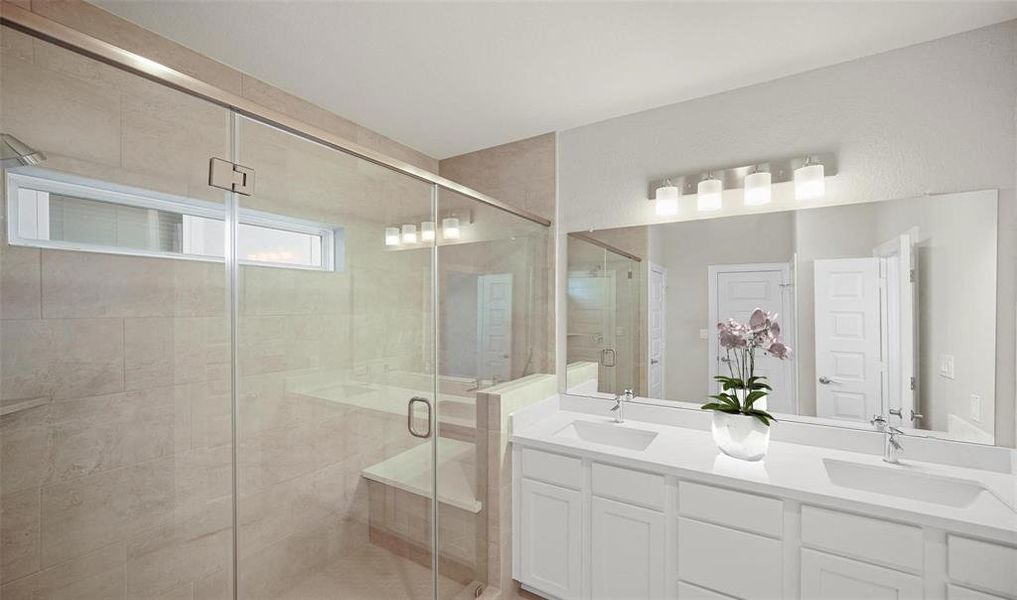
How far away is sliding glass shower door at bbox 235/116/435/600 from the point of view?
3.90 feet

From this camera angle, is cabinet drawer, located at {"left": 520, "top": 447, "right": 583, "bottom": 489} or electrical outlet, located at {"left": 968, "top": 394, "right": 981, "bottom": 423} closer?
electrical outlet, located at {"left": 968, "top": 394, "right": 981, "bottom": 423}

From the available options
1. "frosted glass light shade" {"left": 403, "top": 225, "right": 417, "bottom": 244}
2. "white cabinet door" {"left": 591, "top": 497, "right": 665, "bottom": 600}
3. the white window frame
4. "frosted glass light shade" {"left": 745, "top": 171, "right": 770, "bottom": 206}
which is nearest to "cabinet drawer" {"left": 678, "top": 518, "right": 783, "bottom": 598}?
"white cabinet door" {"left": 591, "top": 497, "right": 665, "bottom": 600}

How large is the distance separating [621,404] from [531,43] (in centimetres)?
185

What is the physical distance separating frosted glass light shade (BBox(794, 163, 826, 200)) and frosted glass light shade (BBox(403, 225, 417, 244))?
1763mm

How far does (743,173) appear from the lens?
2.09 metres

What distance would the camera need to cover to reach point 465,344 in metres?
2.01

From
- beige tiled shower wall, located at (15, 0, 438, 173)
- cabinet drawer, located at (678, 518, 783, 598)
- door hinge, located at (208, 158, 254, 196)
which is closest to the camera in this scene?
door hinge, located at (208, 158, 254, 196)

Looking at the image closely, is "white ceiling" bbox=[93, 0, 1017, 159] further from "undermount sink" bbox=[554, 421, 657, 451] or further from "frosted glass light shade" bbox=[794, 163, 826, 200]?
"undermount sink" bbox=[554, 421, 657, 451]

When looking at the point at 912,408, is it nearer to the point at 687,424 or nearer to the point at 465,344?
the point at 687,424

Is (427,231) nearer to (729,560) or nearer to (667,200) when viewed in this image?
(667,200)

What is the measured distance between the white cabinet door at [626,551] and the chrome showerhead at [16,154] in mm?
2103

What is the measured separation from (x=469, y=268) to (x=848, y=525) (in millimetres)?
1730

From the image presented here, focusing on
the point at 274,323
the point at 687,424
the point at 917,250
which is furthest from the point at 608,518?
the point at 917,250

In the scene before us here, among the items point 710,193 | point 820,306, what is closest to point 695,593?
point 820,306
